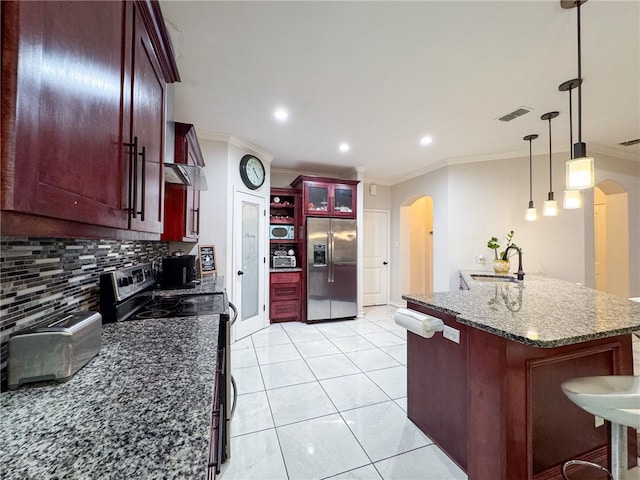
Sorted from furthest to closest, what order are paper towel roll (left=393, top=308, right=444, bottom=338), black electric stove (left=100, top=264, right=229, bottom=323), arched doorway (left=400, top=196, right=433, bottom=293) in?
arched doorway (left=400, top=196, right=433, bottom=293)
paper towel roll (left=393, top=308, right=444, bottom=338)
black electric stove (left=100, top=264, right=229, bottom=323)

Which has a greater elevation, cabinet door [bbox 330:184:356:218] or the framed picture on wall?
cabinet door [bbox 330:184:356:218]

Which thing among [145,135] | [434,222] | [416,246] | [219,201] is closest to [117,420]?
[145,135]

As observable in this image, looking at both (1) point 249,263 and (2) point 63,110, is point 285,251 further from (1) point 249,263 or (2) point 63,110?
(2) point 63,110

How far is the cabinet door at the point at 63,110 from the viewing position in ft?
1.47

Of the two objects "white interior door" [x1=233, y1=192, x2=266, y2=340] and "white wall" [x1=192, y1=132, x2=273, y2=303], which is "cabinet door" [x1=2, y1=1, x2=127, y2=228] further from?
"white interior door" [x1=233, y1=192, x2=266, y2=340]

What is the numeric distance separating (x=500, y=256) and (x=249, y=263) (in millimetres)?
3568

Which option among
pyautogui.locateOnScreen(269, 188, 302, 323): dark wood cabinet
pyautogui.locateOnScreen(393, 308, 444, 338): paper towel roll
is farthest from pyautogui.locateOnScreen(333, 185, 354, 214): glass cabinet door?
pyautogui.locateOnScreen(393, 308, 444, 338): paper towel roll

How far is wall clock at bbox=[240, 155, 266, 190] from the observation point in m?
3.50

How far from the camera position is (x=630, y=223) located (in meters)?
3.89

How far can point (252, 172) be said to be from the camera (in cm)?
364

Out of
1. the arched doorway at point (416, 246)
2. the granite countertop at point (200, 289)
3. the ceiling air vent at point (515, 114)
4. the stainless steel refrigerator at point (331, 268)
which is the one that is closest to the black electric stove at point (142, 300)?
the granite countertop at point (200, 289)

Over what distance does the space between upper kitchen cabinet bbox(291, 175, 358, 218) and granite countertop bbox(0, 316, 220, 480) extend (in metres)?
3.43

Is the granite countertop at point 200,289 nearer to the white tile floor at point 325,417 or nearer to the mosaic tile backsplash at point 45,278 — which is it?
the mosaic tile backsplash at point 45,278

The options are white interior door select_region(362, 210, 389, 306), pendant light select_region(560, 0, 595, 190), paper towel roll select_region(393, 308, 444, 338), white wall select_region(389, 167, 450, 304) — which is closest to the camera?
paper towel roll select_region(393, 308, 444, 338)
